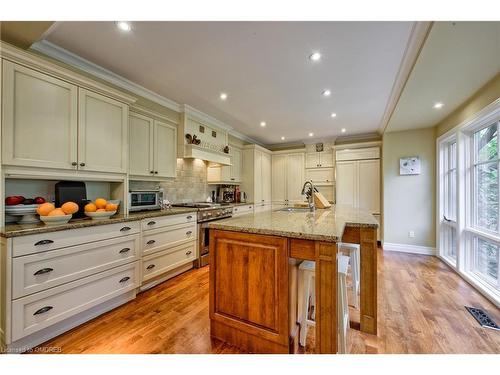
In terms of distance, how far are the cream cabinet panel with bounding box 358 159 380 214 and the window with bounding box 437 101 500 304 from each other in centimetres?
127

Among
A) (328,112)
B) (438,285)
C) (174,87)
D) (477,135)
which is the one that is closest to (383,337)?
(438,285)

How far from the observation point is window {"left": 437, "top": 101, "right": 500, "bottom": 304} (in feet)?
7.81

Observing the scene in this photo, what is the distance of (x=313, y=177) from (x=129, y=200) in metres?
4.25

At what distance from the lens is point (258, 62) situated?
216cm

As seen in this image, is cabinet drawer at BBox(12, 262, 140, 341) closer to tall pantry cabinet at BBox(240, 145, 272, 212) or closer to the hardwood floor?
the hardwood floor

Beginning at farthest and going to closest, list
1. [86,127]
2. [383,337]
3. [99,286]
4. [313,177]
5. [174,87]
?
Answer: [313,177] < [174,87] < [86,127] < [99,286] < [383,337]

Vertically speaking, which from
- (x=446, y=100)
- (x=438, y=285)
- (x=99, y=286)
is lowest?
(x=438, y=285)

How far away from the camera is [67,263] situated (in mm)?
1702

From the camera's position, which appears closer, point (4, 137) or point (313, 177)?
point (4, 137)

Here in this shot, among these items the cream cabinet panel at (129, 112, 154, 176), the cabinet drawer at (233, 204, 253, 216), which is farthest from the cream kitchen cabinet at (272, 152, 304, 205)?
the cream cabinet panel at (129, 112, 154, 176)

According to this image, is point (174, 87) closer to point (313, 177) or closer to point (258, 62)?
point (258, 62)

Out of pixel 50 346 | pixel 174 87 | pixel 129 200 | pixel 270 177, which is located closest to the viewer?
pixel 50 346

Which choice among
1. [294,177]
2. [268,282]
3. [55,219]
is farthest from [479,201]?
[55,219]

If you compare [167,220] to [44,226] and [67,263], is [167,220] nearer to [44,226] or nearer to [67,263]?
[67,263]
